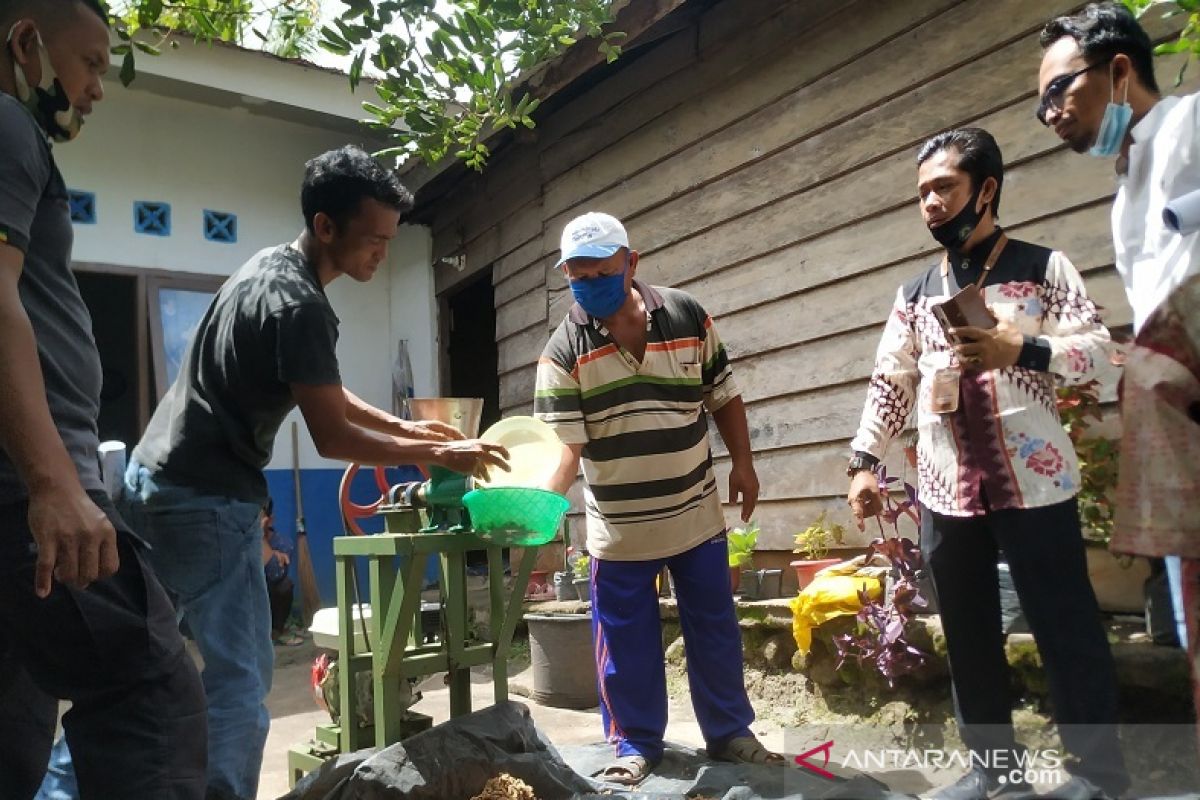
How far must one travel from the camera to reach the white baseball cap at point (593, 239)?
9.08 ft

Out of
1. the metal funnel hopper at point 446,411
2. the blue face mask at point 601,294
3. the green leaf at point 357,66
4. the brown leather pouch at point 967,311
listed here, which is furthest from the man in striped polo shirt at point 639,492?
the brown leather pouch at point 967,311

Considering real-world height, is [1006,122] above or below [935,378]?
above

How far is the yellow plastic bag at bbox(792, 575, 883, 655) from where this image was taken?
341 centimetres

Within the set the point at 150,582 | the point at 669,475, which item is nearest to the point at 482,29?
the point at 669,475

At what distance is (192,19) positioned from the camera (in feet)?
10.3

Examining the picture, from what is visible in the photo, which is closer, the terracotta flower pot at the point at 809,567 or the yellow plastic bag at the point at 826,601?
the yellow plastic bag at the point at 826,601

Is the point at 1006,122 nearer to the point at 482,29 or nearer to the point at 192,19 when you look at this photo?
the point at 482,29

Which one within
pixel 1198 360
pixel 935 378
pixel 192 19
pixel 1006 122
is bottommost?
pixel 1198 360

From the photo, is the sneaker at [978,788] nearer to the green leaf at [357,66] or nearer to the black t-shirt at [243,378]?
the black t-shirt at [243,378]

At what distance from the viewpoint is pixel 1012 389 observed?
2.32 m

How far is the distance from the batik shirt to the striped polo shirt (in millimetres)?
733

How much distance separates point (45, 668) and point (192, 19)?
2.48 meters

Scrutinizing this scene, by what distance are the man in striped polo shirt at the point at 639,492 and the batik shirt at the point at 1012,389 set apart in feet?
2.45

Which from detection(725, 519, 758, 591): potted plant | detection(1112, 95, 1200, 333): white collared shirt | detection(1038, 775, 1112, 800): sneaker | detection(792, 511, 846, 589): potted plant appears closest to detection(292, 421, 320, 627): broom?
detection(725, 519, 758, 591): potted plant
